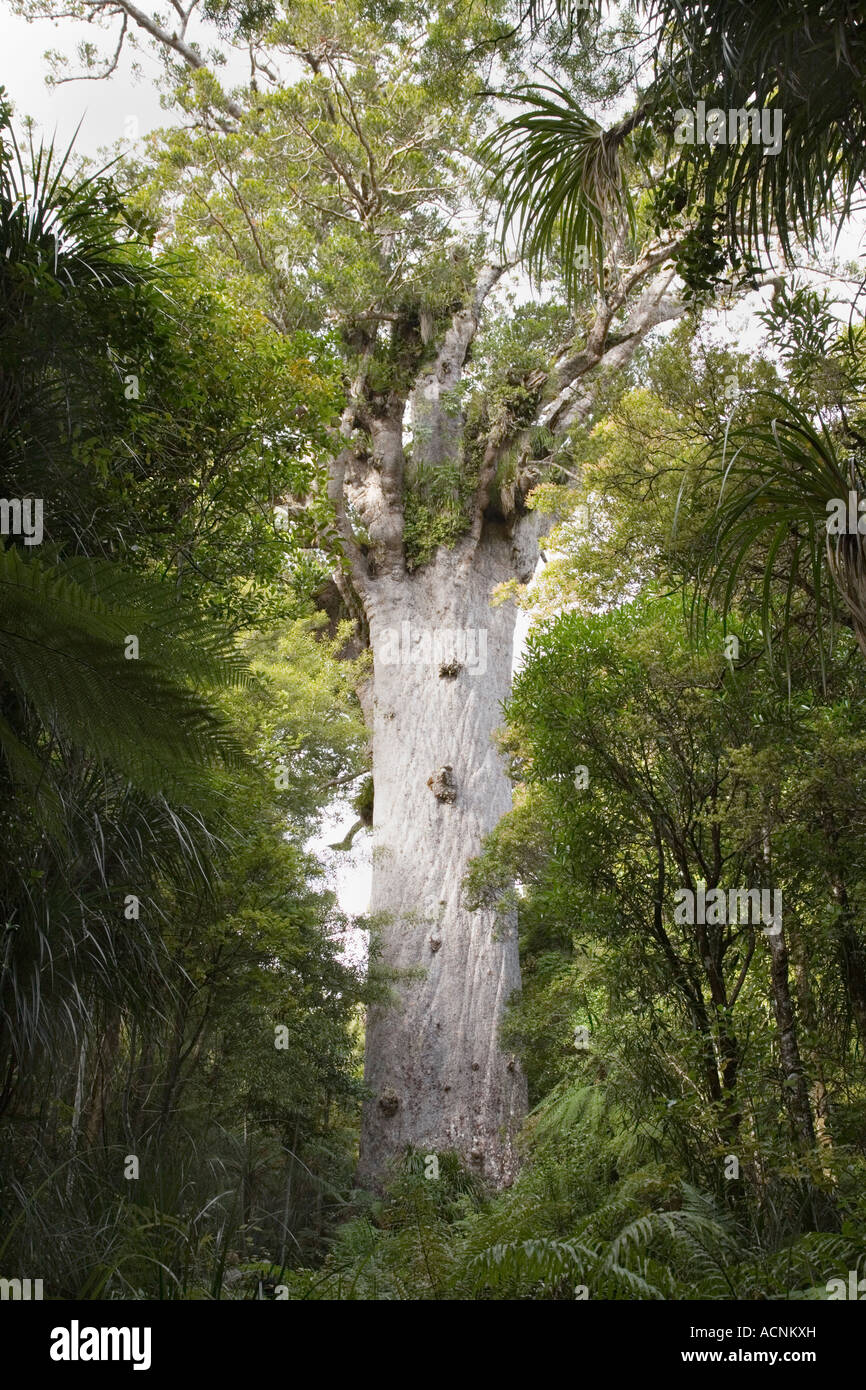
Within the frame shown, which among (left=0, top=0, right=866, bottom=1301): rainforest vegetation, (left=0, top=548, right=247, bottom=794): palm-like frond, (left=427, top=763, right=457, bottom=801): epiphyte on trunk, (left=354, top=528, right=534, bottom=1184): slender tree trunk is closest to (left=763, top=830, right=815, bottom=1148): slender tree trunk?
(left=0, top=0, right=866, bottom=1301): rainforest vegetation

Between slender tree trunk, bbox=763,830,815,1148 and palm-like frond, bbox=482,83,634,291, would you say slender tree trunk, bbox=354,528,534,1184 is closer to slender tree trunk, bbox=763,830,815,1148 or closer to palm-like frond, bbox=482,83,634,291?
slender tree trunk, bbox=763,830,815,1148

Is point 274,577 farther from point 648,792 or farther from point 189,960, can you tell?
point 189,960

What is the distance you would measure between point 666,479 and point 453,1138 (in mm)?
5762

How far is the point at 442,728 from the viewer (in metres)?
10.1

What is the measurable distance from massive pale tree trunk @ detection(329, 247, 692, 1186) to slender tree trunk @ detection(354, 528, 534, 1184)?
0.01m

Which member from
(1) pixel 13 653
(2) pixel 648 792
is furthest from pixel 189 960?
(1) pixel 13 653

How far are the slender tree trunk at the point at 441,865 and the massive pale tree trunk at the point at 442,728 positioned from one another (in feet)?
0.04

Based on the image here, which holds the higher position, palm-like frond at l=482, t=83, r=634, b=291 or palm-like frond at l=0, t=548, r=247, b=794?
palm-like frond at l=482, t=83, r=634, b=291

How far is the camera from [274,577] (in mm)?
5754

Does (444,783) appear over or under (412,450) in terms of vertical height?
under

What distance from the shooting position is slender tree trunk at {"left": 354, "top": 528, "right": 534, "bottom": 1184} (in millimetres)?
8727

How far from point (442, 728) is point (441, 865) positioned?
134 centimetres

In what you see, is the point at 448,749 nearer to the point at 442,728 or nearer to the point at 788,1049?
the point at 442,728

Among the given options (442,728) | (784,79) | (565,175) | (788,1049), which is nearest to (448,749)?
(442,728)
